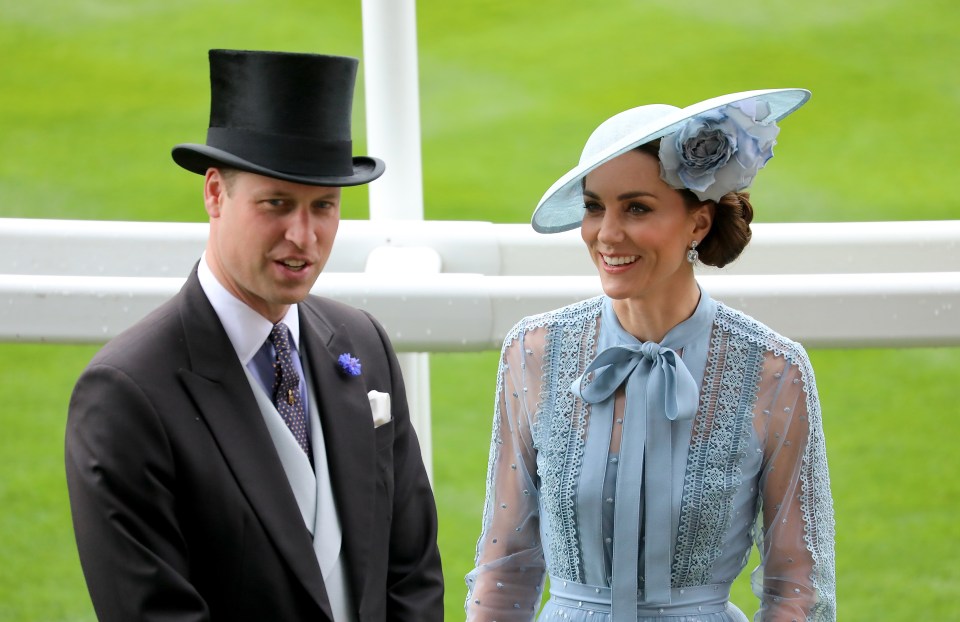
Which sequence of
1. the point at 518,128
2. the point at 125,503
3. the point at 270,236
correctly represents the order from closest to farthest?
1. the point at 125,503
2. the point at 270,236
3. the point at 518,128

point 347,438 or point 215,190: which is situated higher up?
point 215,190

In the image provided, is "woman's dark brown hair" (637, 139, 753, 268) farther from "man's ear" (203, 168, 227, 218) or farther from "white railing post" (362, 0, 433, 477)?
"white railing post" (362, 0, 433, 477)

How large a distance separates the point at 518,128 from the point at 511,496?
8766mm

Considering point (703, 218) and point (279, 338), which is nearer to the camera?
point (279, 338)

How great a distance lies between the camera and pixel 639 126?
237 cm

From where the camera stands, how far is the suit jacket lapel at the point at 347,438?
7.21 ft

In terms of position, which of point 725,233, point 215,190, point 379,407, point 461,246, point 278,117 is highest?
point 278,117

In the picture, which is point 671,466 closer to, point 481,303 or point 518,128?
point 481,303

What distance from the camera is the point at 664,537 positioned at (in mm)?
2418

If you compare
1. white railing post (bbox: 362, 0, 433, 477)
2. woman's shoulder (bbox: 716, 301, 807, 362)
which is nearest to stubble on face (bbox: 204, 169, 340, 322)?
woman's shoulder (bbox: 716, 301, 807, 362)

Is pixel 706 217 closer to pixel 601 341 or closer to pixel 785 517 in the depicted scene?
pixel 601 341

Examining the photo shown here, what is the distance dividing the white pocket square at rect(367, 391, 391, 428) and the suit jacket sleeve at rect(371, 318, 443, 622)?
0.19 ft

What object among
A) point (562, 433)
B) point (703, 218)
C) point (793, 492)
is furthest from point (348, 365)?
point (793, 492)

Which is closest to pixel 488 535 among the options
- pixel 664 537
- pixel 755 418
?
pixel 664 537
